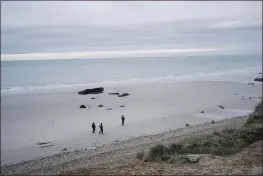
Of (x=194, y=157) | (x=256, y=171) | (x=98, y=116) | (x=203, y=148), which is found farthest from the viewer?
(x=98, y=116)

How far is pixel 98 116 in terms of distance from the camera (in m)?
36.4

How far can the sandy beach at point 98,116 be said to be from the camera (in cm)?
2619

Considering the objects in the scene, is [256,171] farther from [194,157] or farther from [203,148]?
[203,148]

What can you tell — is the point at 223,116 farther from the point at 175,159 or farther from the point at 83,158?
the point at 175,159

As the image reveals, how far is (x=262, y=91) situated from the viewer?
53.9 meters

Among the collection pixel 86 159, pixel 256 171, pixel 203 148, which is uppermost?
pixel 256 171

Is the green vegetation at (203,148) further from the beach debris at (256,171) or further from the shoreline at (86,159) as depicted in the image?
the beach debris at (256,171)

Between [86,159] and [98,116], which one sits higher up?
[86,159]

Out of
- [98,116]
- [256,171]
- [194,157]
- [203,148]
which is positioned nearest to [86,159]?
[203,148]

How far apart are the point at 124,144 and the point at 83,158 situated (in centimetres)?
438

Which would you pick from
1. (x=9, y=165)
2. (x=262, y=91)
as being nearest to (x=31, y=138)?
(x=9, y=165)

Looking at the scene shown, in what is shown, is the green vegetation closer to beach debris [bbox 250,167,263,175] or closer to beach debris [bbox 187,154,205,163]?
beach debris [bbox 187,154,205,163]

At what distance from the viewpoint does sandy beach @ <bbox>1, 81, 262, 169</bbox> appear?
2619cm

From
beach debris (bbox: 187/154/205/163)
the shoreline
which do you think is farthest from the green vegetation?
the shoreline
